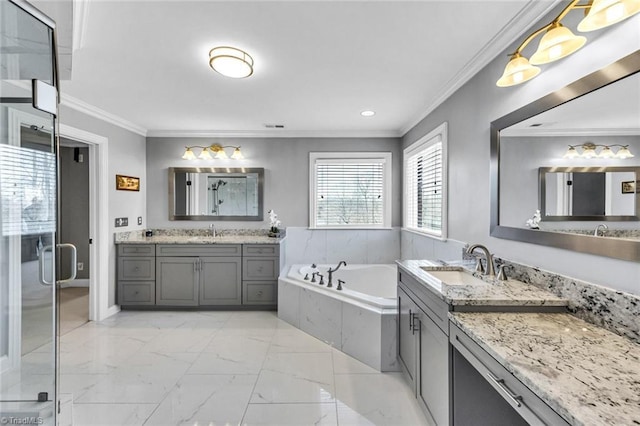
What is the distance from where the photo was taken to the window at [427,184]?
286 centimetres

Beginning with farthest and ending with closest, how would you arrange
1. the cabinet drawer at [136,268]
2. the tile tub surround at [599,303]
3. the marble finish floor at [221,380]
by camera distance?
the cabinet drawer at [136,268]
the marble finish floor at [221,380]
the tile tub surround at [599,303]

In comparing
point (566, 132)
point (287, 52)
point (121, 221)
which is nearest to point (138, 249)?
point (121, 221)

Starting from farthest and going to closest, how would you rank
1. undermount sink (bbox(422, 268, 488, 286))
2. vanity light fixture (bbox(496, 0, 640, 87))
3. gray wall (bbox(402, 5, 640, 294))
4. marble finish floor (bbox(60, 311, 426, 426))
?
undermount sink (bbox(422, 268, 488, 286)) → marble finish floor (bbox(60, 311, 426, 426)) → gray wall (bbox(402, 5, 640, 294)) → vanity light fixture (bbox(496, 0, 640, 87))

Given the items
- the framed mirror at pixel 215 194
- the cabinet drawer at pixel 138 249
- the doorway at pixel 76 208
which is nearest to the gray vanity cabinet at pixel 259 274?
the framed mirror at pixel 215 194

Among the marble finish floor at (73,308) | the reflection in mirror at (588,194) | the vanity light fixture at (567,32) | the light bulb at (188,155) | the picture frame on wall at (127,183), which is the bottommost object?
the marble finish floor at (73,308)

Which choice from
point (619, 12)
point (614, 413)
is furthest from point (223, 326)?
point (619, 12)

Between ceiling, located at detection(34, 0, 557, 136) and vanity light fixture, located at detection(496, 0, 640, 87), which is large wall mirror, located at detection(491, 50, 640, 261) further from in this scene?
ceiling, located at detection(34, 0, 557, 136)

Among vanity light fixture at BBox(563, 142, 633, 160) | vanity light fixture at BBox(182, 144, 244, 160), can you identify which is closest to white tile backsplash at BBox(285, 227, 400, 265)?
vanity light fixture at BBox(182, 144, 244, 160)

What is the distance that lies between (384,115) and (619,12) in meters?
2.56

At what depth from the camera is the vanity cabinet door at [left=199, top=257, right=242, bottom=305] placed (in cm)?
378

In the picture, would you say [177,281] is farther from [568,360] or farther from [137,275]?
[568,360]

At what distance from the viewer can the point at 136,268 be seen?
3.75 meters

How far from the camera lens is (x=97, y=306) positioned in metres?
3.47

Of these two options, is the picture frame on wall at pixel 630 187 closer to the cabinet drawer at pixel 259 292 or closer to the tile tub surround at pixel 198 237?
the tile tub surround at pixel 198 237
